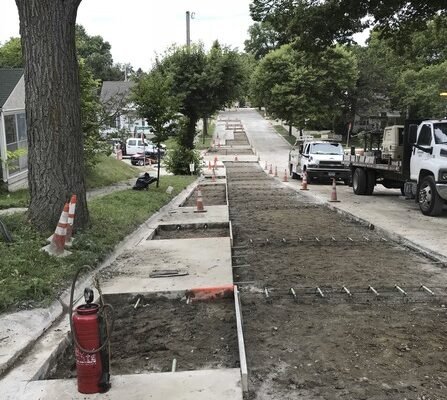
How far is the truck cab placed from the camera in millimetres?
12992

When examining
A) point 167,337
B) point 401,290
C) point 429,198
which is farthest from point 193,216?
point 167,337

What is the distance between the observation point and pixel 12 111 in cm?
1741

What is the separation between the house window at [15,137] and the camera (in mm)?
17469

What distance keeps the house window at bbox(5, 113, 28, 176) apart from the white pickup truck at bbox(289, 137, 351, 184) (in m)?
12.5

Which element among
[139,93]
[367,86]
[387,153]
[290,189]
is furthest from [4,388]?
[367,86]

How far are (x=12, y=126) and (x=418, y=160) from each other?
13.2 m

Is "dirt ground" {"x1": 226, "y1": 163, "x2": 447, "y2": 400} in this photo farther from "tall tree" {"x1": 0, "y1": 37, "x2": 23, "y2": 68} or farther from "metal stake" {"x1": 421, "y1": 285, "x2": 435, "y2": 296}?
"tall tree" {"x1": 0, "y1": 37, "x2": 23, "y2": 68}

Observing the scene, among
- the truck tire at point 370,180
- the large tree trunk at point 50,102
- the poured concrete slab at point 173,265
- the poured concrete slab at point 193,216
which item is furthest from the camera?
the truck tire at point 370,180

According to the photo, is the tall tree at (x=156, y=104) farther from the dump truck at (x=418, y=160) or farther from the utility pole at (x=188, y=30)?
the utility pole at (x=188, y=30)

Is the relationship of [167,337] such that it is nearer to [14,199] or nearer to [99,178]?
[14,199]

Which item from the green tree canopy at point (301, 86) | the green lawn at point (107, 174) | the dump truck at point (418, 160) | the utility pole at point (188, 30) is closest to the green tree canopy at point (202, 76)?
the utility pole at point (188, 30)

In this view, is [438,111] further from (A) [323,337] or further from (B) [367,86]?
(A) [323,337]

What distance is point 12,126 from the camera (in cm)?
1792

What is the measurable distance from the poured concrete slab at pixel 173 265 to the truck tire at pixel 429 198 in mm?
6134
